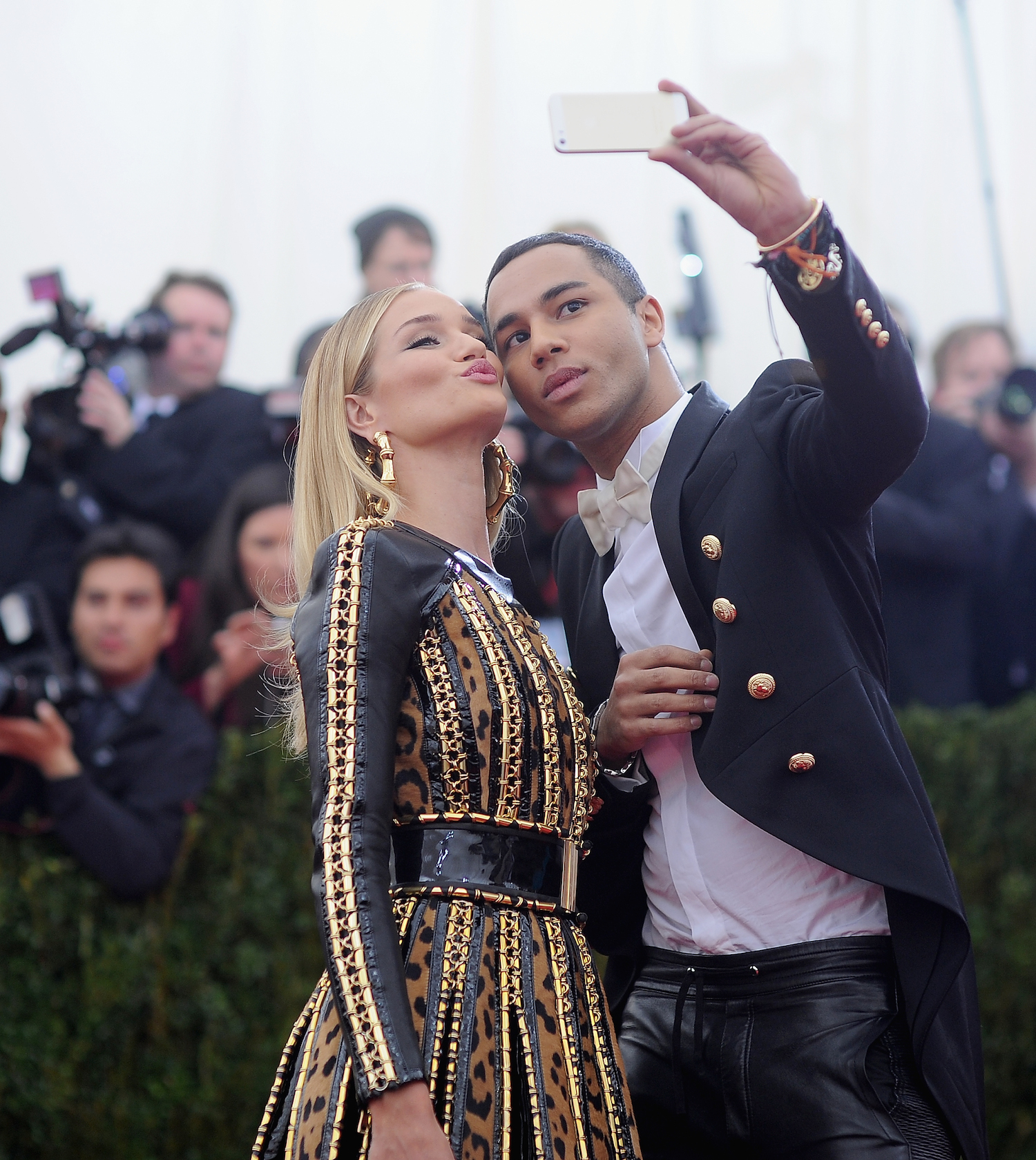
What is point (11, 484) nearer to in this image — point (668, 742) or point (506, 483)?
point (506, 483)

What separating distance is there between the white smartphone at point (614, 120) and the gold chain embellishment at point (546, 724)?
755 millimetres

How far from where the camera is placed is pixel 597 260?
2654 mm

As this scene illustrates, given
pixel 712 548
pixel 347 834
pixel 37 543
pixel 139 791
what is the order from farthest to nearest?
pixel 37 543
pixel 139 791
pixel 712 548
pixel 347 834

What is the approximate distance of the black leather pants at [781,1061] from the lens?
2.15 meters

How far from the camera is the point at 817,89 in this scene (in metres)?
6.61

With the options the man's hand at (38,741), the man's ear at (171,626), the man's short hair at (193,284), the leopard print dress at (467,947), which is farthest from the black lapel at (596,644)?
the man's short hair at (193,284)

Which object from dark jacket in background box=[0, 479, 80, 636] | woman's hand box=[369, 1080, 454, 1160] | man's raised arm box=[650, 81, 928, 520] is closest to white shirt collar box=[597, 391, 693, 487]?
man's raised arm box=[650, 81, 928, 520]

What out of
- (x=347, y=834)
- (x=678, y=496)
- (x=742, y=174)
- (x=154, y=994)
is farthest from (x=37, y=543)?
(x=742, y=174)

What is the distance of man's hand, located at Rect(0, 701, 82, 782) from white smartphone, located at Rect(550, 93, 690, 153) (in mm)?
3007

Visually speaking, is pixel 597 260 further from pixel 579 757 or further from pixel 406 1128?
pixel 406 1128

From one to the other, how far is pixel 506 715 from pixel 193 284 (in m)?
3.81

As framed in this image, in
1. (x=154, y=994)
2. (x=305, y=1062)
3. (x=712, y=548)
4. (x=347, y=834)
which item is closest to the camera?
(x=347, y=834)

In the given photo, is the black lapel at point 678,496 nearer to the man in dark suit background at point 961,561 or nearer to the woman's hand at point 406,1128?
the woman's hand at point 406,1128

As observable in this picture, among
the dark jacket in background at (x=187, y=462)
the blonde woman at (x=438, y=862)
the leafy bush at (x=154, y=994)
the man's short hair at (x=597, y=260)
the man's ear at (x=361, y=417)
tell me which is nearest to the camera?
the blonde woman at (x=438, y=862)
